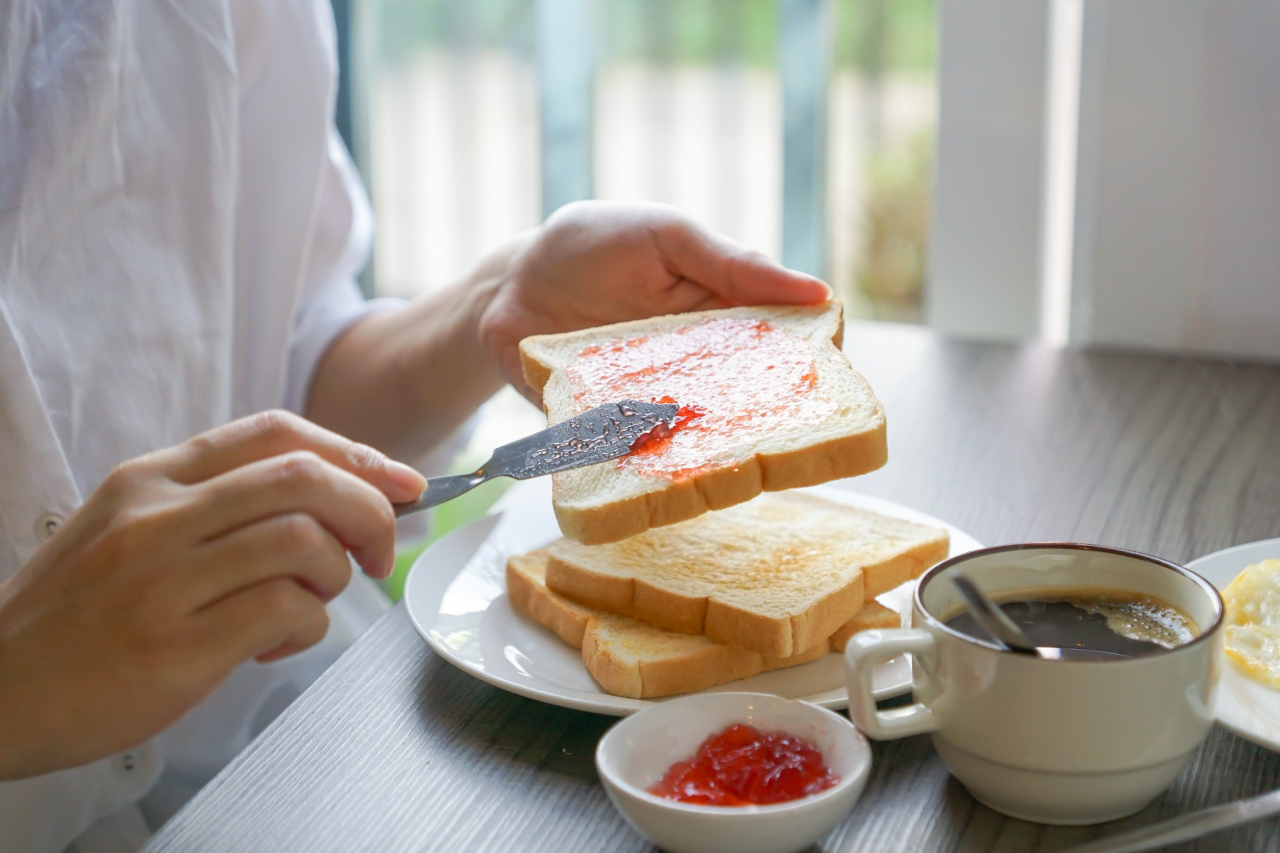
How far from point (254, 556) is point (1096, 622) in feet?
1.83

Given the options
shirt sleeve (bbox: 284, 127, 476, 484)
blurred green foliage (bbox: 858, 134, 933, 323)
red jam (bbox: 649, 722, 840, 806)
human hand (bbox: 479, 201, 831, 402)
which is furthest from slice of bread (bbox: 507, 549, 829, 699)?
blurred green foliage (bbox: 858, 134, 933, 323)

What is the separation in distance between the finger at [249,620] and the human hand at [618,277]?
615 mm

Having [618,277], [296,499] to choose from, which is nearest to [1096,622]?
[296,499]

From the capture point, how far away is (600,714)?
Result: 2.79ft

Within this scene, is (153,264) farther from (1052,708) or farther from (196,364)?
(1052,708)

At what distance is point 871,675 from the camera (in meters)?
0.68

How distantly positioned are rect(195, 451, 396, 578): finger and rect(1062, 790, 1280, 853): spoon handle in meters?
0.50

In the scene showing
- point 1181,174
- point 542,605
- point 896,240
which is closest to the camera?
point 542,605

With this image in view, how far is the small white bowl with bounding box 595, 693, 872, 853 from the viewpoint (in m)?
0.63

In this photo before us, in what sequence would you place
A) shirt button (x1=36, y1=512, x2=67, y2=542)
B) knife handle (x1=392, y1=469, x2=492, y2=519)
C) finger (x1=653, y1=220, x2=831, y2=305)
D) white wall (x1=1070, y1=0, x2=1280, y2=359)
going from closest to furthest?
knife handle (x1=392, y1=469, x2=492, y2=519) → shirt button (x1=36, y1=512, x2=67, y2=542) → finger (x1=653, y1=220, x2=831, y2=305) → white wall (x1=1070, y1=0, x2=1280, y2=359)

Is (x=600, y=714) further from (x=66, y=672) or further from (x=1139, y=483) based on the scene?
(x=1139, y=483)

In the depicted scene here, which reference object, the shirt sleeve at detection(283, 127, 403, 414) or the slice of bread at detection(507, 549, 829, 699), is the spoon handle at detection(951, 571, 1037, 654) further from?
the shirt sleeve at detection(283, 127, 403, 414)

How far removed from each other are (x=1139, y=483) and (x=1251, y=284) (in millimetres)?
709

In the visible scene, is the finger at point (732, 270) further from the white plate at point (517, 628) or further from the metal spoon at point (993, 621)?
the metal spoon at point (993, 621)
